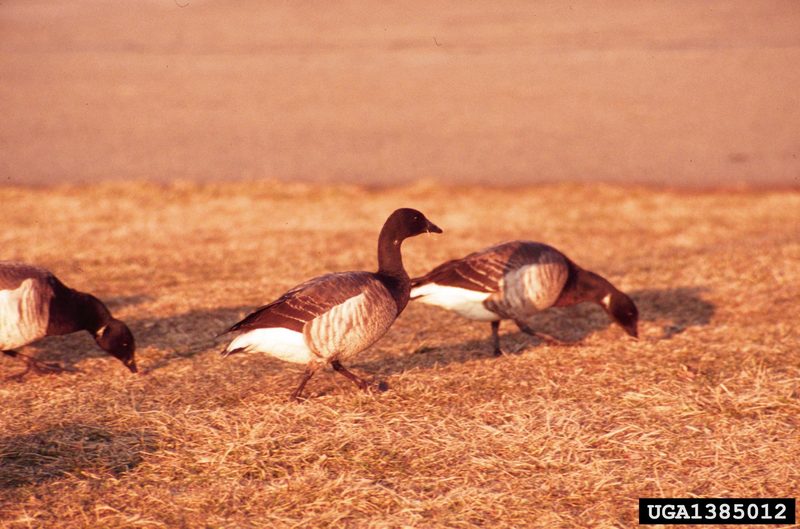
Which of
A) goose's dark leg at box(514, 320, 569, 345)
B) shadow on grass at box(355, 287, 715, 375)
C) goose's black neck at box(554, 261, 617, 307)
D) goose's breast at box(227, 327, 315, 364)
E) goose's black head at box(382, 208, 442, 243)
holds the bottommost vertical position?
shadow on grass at box(355, 287, 715, 375)

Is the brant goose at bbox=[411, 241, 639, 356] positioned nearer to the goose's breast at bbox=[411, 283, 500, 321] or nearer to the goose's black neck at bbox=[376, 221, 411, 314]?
the goose's breast at bbox=[411, 283, 500, 321]

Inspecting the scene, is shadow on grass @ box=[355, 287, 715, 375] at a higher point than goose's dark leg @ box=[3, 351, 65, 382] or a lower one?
lower

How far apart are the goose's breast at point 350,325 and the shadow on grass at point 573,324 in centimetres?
115

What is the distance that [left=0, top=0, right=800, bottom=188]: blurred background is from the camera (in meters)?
24.7

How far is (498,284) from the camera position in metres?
9.98

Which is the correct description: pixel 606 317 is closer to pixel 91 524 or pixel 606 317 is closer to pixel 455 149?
pixel 91 524

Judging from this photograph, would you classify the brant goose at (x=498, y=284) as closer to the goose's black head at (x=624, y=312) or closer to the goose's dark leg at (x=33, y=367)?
the goose's black head at (x=624, y=312)

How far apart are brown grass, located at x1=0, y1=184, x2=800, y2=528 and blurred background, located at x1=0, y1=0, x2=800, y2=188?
922 cm

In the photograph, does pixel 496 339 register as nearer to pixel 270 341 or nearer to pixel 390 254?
pixel 390 254

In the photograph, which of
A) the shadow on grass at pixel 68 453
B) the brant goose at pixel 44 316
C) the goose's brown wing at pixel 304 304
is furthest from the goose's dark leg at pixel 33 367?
the goose's brown wing at pixel 304 304

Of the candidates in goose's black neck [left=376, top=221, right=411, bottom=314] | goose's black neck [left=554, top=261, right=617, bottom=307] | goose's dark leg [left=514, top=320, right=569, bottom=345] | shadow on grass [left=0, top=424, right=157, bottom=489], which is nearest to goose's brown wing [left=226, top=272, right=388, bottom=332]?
goose's black neck [left=376, top=221, right=411, bottom=314]

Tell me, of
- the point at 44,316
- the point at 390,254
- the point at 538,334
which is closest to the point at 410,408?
the point at 390,254

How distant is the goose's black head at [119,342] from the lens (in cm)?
950

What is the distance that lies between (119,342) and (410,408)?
289 centimetres
